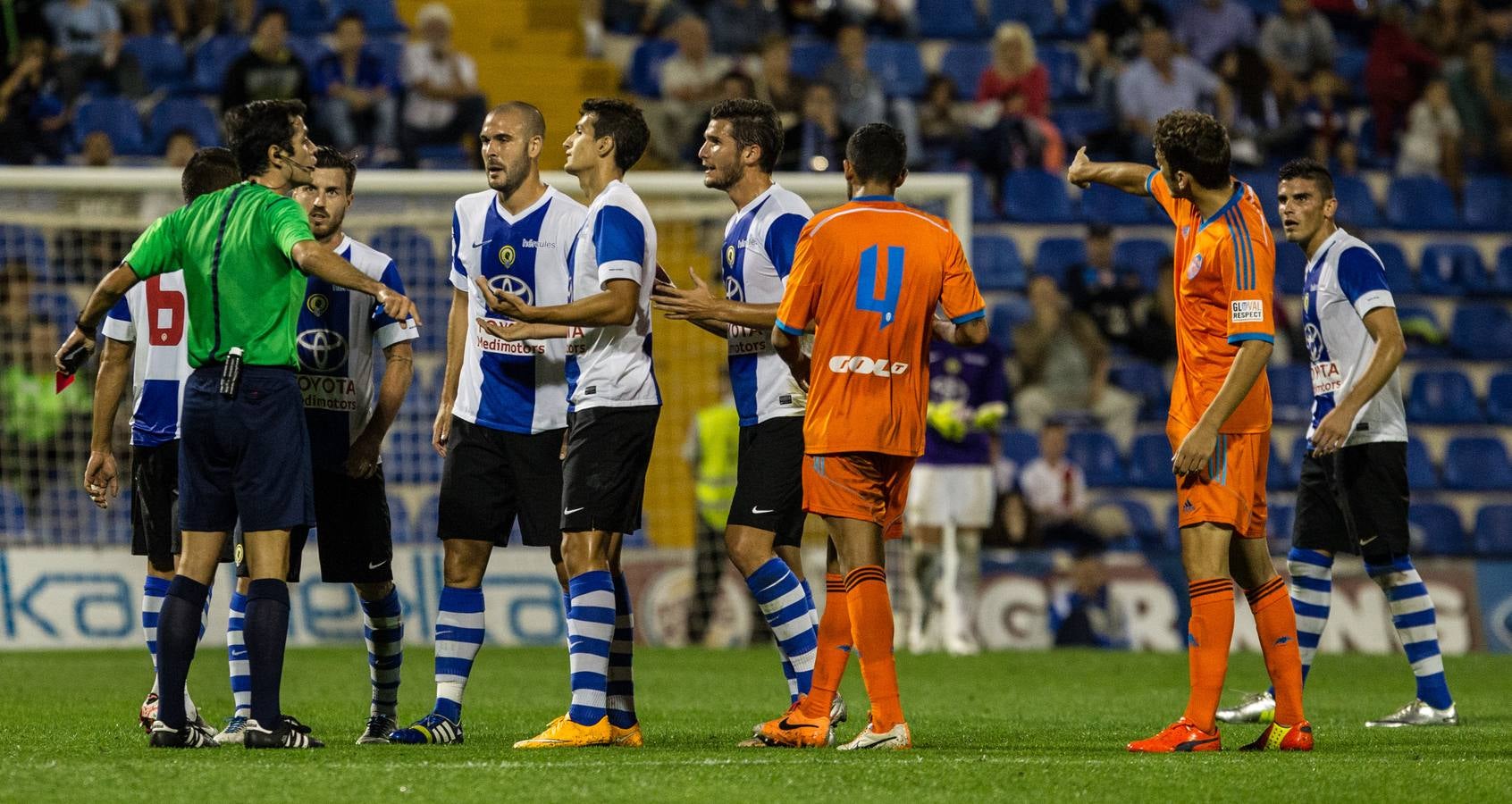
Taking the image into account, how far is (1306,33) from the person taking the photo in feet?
64.0

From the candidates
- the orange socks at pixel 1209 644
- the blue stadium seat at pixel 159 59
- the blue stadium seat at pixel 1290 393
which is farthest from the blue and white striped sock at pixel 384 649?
the blue stadium seat at pixel 1290 393

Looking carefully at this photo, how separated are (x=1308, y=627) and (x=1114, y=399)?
7887 mm

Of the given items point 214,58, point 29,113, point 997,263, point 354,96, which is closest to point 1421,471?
point 997,263

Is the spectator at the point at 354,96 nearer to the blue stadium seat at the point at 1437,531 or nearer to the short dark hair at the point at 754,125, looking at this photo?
the short dark hair at the point at 754,125

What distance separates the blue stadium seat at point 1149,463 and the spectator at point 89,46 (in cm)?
907

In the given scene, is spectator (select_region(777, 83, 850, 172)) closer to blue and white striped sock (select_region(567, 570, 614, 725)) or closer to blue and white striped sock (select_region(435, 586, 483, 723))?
blue and white striped sock (select_region(435, 586, 483, 723))

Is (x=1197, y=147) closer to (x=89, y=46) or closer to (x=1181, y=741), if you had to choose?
(x=1181, y=741)

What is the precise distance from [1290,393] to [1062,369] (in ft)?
7.72

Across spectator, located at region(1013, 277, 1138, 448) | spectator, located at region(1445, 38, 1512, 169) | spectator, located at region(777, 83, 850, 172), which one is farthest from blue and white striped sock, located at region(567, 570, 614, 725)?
spectator, located at region(1445, 38, 1512, 169)

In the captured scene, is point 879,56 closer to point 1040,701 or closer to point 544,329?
point 1040,701

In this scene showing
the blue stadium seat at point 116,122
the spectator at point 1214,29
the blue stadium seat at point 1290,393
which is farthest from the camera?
the spectator at point 1214,29

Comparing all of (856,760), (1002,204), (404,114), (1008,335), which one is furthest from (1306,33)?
(856,760)

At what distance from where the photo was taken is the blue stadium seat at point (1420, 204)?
18578 millimetres

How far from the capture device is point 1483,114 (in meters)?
19.3
